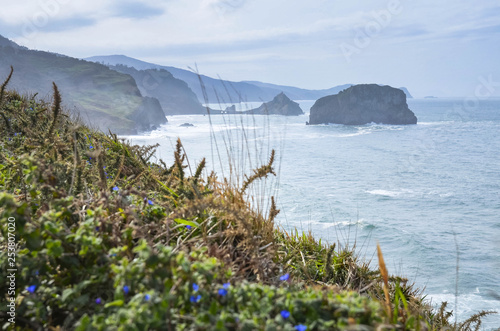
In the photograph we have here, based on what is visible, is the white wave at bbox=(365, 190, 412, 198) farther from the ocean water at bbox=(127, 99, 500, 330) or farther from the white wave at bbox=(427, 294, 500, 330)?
the white wave at bbox=(427, 294, 500, 330)

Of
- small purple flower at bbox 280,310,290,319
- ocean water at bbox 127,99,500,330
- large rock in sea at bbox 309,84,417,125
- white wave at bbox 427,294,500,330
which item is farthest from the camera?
large rock in sea at bbox 309,84,417,125

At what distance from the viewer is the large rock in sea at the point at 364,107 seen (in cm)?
12731

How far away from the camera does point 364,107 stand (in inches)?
5217

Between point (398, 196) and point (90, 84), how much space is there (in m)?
114

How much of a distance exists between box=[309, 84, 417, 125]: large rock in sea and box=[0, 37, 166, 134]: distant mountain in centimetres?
5940

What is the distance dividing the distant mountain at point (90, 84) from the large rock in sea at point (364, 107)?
5940 cm

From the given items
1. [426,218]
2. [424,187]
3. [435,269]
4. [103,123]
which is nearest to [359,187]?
[424,187]

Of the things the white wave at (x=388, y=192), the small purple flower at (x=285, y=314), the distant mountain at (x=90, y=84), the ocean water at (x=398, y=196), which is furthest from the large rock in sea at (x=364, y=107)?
the small purple flower at (x=285, y=314)

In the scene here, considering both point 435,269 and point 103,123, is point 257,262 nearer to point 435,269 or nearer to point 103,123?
point 435,269

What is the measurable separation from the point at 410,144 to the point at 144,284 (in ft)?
335

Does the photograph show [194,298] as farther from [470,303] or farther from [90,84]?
[90,84]

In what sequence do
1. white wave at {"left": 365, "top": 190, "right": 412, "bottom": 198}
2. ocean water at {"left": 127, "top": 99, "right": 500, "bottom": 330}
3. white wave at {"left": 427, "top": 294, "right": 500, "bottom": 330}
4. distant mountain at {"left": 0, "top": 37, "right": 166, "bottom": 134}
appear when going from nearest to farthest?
ocean water at {"left": 127, "top": 99, "right": 500, "bottom": 330}, white wave at {"left": 427, "top": 294, "right": 500, "bottom": 330}, white wave at {"left": 365, "top": 190, "right": 412, "bottom": 198}, distant mountain at {"left": 0, "top": 37, "right": 166, "bottom": 134}

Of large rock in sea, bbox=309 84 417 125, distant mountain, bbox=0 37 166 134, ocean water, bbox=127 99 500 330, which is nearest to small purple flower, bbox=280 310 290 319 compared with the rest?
ocean water, bbox=127 99 500 330

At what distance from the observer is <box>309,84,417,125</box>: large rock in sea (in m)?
127
